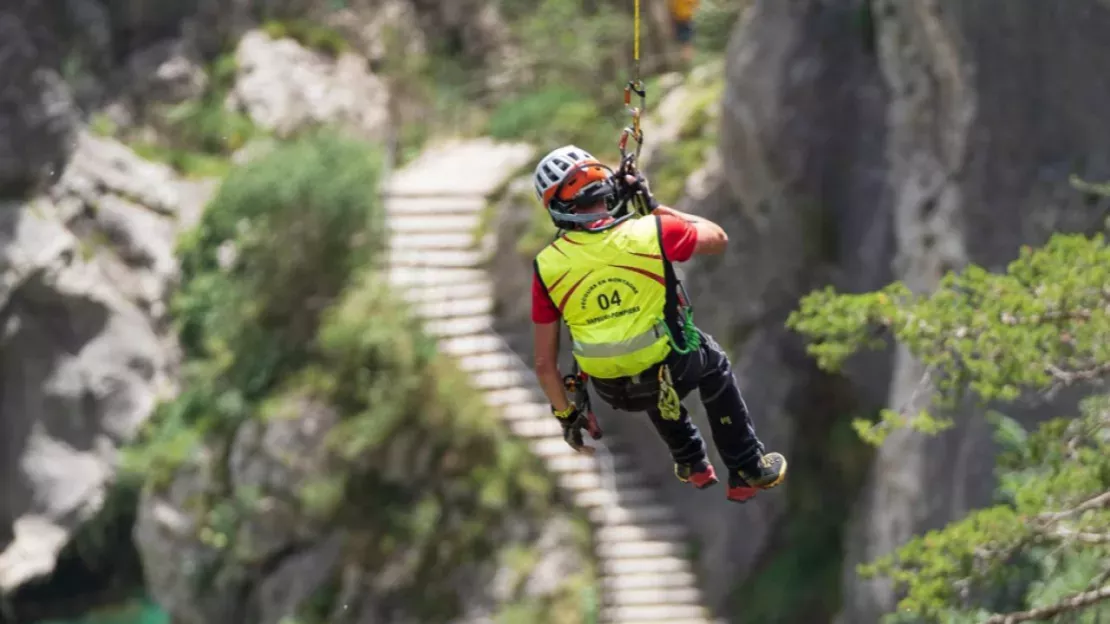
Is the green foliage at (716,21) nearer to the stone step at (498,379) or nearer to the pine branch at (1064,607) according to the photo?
the stone step at (498,379)

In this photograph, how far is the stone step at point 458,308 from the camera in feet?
43.9

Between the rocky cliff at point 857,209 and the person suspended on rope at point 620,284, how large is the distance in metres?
5.21

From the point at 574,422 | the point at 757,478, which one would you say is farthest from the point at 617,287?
the point at 757,478

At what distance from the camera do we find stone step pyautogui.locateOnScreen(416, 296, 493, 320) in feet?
43.9

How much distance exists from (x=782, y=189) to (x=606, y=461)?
3.45m

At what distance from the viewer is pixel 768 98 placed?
11.5 metres

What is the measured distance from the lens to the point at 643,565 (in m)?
12.3

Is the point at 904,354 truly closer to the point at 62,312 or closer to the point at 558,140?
the point at 558,140

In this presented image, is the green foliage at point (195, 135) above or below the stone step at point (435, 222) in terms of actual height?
below

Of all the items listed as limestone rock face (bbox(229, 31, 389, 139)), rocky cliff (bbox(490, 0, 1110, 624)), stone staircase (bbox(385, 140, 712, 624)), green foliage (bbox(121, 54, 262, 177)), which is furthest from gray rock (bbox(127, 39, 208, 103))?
rocky cliff (bbox(490, 0, 1110, 624))

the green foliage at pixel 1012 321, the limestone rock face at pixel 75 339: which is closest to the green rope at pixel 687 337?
the green foliage at pixel 1012 321

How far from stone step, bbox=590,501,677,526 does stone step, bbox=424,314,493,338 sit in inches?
93.5

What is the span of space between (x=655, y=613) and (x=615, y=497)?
1.31 meters

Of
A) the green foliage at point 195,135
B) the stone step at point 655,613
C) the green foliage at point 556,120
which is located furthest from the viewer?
the green foliage at point 195,135
